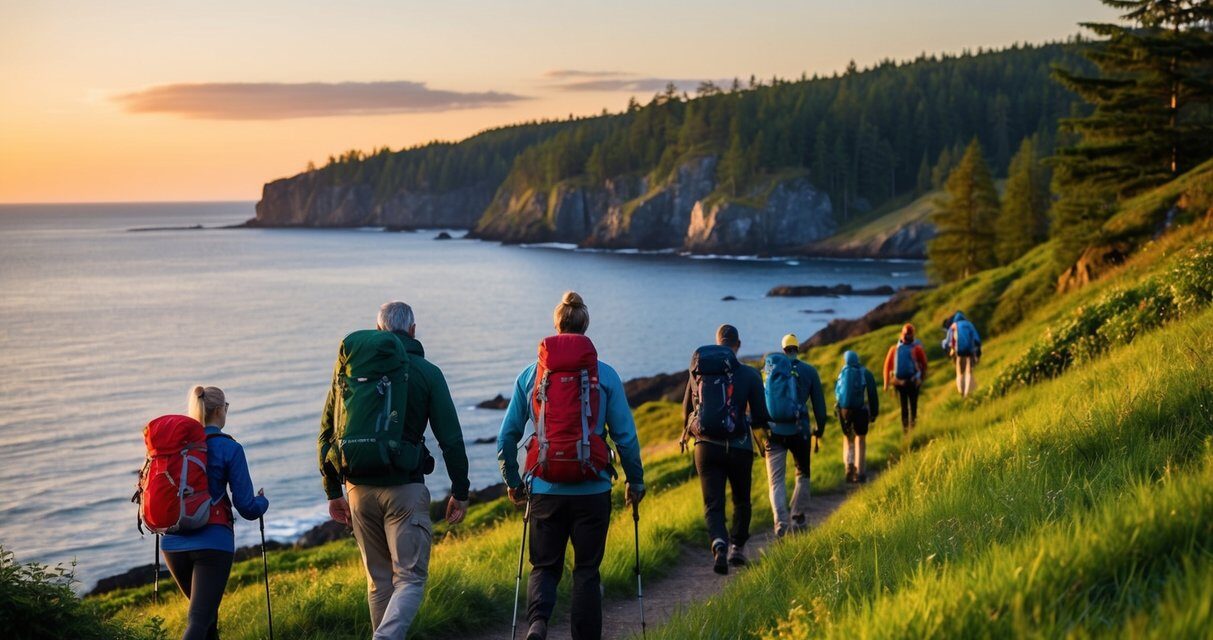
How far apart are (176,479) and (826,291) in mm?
89660

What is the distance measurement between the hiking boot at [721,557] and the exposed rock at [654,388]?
3352 cm

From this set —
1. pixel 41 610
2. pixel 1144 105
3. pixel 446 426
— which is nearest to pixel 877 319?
pixel 1144 105

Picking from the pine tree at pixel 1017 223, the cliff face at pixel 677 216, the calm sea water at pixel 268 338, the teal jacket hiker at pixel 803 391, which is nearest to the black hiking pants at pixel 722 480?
the teal jacket hiker at pixel 803 391

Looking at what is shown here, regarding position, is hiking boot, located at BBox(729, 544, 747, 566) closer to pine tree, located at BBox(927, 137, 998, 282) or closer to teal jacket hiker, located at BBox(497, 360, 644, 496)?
teal jacket hiker, located at BBox(497, 360, 644, 496)

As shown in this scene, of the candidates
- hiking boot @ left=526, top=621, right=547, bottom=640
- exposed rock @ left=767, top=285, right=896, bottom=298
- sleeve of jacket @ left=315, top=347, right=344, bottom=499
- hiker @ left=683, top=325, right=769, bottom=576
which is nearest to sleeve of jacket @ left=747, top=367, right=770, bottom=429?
hiker @ left=683, top=325, right=769, bottom=576

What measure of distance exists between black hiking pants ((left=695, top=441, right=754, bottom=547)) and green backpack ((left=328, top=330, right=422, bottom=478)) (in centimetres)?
388

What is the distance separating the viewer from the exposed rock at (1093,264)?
87.4 ft

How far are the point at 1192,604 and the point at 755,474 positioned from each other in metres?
15.0

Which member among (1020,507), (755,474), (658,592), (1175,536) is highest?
(1175,536)

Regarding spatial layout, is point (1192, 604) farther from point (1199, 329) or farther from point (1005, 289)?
point (1005, 289)

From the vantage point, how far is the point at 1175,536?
12.7 ft

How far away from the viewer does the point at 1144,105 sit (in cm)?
3020

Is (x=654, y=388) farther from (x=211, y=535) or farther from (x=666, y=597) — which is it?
(x=211, y=535)

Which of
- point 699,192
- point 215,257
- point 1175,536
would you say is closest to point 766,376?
point 1175,536
